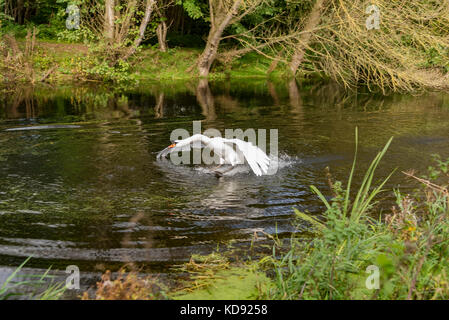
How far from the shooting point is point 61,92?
22.0 metres

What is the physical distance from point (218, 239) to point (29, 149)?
6.29m

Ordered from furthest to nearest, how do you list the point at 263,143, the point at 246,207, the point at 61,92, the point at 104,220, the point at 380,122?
1. the point at 61,92
2. the point at 380,122
3. the point at 263,143
4. the point at 246,207
5. the point at 104,220

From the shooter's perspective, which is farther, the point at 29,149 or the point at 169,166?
the point at 29,149

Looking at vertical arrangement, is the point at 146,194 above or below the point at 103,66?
below

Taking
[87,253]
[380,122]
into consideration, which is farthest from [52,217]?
[380,122]

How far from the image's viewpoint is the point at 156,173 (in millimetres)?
9414

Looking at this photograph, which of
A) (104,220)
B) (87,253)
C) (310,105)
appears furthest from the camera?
(310,105)

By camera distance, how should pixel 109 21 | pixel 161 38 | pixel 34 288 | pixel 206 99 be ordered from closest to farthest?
pixel 34 288, pixel 206 99, pixel 109 21, pixel 161 38

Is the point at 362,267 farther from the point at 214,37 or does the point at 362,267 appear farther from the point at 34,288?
the point at 214,37

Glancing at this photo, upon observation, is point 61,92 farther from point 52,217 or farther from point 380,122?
point 52,217

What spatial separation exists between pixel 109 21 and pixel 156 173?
17.7m

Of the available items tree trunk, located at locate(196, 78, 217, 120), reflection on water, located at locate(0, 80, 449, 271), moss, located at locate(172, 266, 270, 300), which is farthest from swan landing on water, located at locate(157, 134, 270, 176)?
tree trunk, located at locate(196, 78, 217, 120)

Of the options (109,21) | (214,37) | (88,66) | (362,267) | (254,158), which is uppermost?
(109,21)

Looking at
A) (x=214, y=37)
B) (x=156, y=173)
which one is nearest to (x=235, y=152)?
(x=156, y=173)
